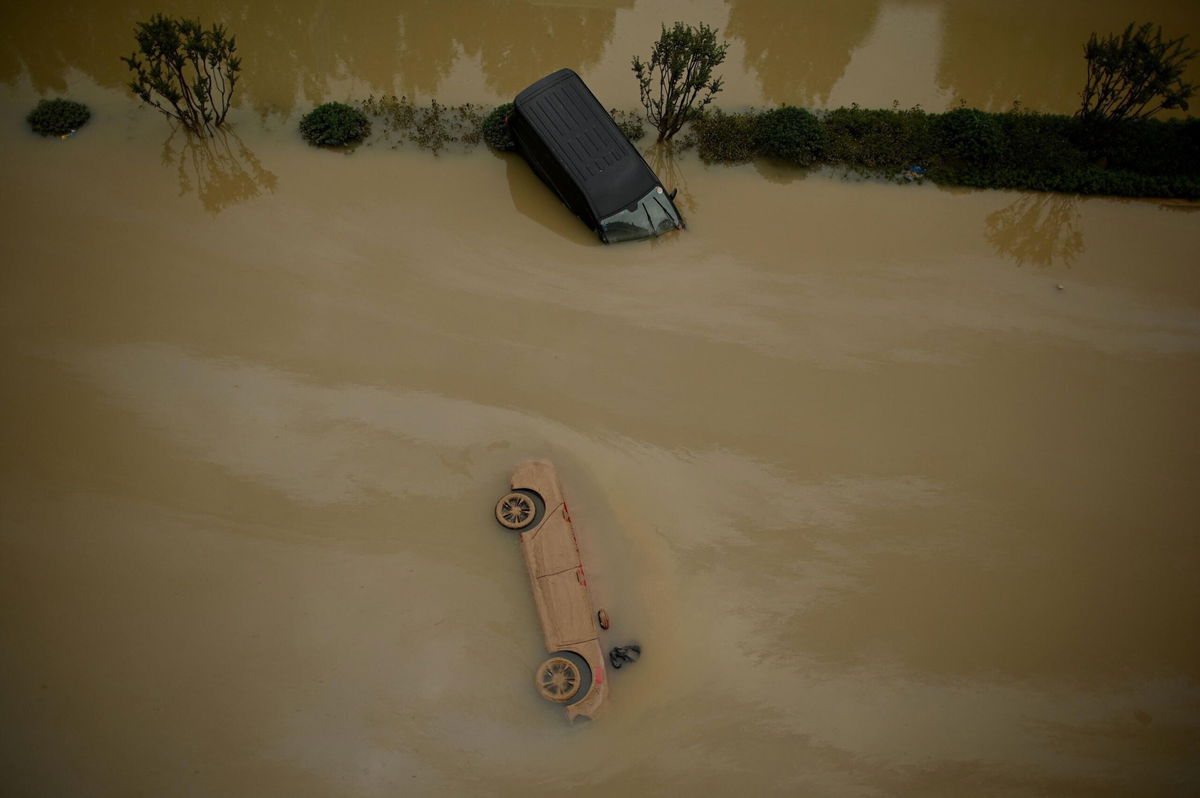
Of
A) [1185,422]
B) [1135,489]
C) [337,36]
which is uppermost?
[337,36]

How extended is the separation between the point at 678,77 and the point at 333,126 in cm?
491

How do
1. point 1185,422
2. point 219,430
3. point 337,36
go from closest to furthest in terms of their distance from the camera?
point 219,430
point 1185,422
point 337,36

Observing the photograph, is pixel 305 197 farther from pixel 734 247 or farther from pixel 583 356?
pixel 734 247

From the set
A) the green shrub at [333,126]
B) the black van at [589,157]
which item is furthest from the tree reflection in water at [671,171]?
the green shrub at [333,126]

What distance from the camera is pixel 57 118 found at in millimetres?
10227

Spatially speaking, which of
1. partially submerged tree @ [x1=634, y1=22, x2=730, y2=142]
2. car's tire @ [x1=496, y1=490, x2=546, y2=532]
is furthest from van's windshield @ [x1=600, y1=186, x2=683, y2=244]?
car's tire @ [x1=496, y1=490, x2=546, y2=532]

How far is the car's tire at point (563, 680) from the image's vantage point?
718 cm

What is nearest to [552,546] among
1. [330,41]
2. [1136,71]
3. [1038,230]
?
[1038,230]

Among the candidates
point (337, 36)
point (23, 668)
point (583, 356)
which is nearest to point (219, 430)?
point (23, 668)

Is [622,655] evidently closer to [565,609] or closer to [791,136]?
[565,609]

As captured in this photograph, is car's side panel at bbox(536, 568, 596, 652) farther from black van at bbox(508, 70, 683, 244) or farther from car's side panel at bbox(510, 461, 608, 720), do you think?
black van at bbox(508, 70, 683, 244)

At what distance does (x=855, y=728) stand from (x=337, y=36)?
39.3 ft

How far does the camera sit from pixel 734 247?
10.0 meters

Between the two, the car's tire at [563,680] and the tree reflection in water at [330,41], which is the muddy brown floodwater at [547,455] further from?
the car's tire at [563,680]
